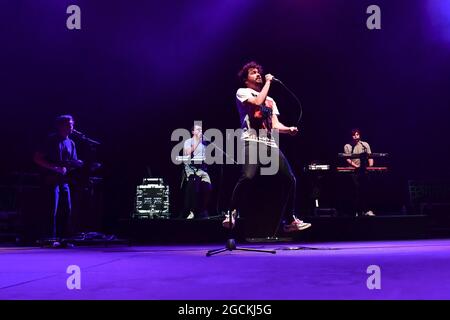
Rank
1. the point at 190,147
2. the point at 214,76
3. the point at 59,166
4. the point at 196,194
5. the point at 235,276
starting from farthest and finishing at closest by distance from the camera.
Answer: the point at 214,76 < the point at 190,147 < the point at 196,194 < the point at 59,166 < the point at 235,276

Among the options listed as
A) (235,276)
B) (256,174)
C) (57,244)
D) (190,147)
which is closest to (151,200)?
(190,147)

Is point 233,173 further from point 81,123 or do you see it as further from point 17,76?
point 17,76

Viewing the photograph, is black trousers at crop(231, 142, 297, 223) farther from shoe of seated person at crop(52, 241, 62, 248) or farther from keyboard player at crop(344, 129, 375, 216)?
keyboard player at crop(344, 129, 375, 216)

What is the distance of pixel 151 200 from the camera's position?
10.8m

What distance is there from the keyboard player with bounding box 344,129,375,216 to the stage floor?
406 cm

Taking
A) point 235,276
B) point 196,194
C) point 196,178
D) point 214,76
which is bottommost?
point 235,276

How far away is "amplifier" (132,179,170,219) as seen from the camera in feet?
35.1

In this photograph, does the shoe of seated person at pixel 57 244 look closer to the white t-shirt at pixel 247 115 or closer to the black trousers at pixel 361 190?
the white t-shirt at pixel 247 115

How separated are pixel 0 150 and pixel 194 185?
11.3 feet

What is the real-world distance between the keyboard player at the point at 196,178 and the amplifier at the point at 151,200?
74cm

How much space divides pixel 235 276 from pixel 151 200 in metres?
7.43

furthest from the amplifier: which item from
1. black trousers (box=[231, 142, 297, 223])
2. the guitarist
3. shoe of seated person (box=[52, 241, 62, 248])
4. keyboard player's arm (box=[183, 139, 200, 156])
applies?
black trousers (box=[231, 142, 297, 223])

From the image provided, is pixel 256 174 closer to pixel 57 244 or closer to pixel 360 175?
pixel 57 244

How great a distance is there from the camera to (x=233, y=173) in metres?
→ 10.7
